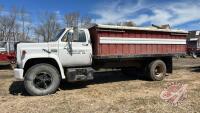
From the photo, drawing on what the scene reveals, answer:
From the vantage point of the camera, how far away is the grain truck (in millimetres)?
9016

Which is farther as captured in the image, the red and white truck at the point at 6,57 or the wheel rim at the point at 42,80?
the red and white truck at the point at 6,57

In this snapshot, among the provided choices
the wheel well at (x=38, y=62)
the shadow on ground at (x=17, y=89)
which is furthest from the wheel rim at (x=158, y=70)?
the shadow on ground at (x=17, y=89)

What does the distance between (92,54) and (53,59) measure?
1.52 metres

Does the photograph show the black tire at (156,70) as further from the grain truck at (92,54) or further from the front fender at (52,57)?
the front fender at (52,57)

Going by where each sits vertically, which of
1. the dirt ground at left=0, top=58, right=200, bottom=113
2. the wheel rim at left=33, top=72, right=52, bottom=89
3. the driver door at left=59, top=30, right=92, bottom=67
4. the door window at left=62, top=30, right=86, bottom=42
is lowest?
the dirt ground at left=0, top=58, right=200, bottom=113

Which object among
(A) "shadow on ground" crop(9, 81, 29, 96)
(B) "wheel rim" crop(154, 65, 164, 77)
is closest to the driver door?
(A) "shadow on ground" crop(9, 81, 29, 96)

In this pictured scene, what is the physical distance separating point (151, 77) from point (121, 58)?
188 centimetres

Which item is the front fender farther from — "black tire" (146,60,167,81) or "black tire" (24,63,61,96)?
"black tire" (146,60,167,81)

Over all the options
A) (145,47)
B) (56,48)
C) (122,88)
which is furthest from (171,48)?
(56,48)

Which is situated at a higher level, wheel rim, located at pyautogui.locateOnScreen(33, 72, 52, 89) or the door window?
the door window

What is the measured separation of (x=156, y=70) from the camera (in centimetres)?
1207

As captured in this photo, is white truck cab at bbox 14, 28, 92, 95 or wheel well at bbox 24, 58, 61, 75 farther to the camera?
wheel well at bbox 24, 58, 61, 75

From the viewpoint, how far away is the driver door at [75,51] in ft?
31.3

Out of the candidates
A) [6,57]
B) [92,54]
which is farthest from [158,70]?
[6,57]
